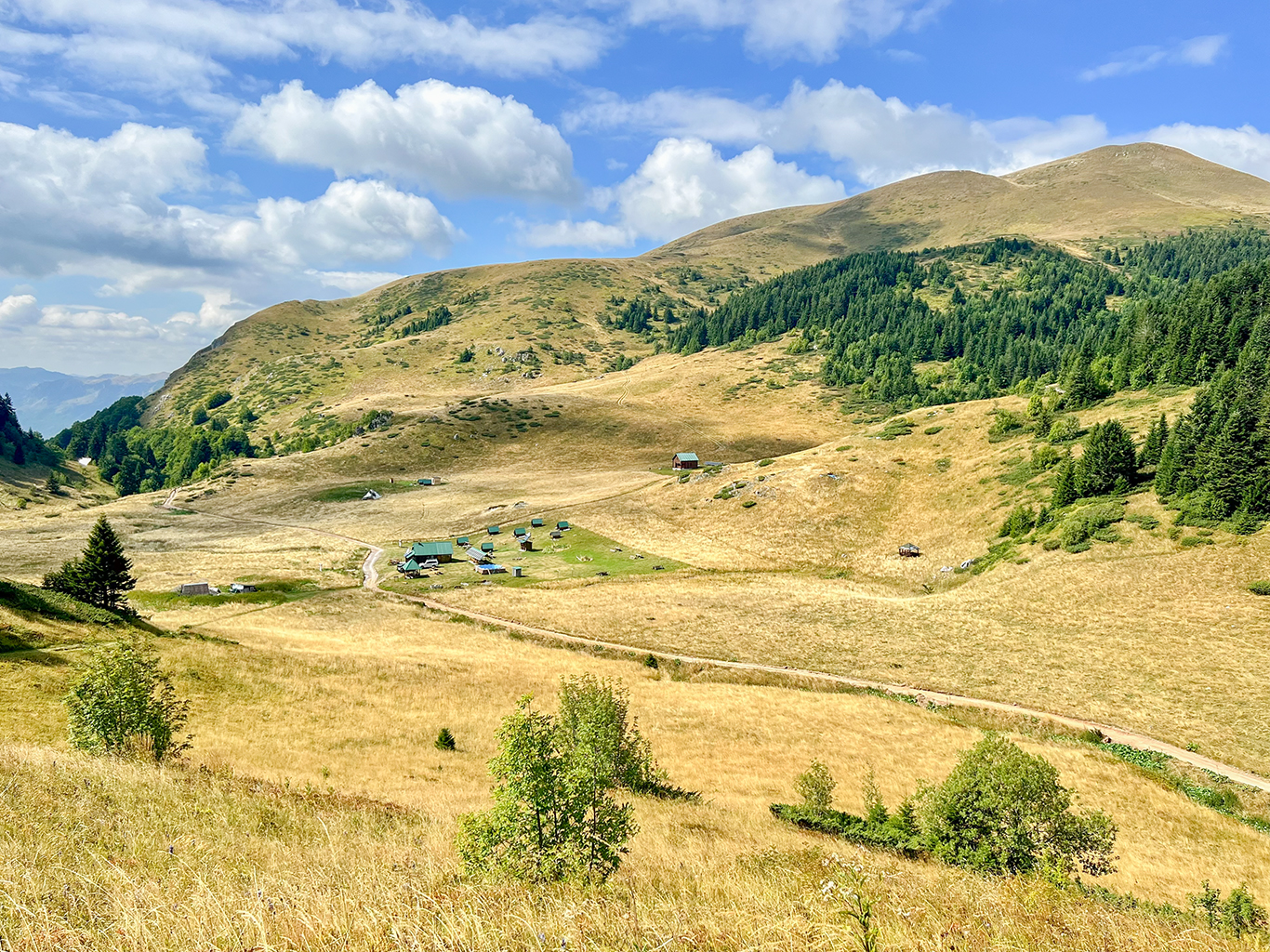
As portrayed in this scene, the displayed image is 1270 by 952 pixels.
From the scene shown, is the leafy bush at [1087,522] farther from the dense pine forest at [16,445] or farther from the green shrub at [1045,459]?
the dense pine forest at [16,445]

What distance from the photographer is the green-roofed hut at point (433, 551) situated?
95.8 metres

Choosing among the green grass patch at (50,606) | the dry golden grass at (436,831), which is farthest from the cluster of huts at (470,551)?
the green grass patch at (50,606)

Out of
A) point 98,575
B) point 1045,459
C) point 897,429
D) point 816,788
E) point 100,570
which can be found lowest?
point 816,788

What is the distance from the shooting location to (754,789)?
3212cm

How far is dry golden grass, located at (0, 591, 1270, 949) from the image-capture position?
5918 mm

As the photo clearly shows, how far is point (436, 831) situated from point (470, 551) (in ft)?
283

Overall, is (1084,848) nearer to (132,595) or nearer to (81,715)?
(81,715)

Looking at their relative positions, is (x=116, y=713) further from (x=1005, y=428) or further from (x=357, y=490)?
(x=357, y=490)

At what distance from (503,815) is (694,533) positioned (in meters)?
92.0

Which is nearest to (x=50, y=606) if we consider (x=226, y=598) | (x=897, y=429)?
(x=226, y=598)

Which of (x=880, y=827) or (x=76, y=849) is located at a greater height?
(x=76, y=849)

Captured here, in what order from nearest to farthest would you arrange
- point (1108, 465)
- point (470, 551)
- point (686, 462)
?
point (1108, 465) < point (470, 551) < point (686, 462)

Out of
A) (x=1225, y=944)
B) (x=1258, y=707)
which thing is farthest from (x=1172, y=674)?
(x=1225, y=944)

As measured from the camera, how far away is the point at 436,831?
15750 millimetres
